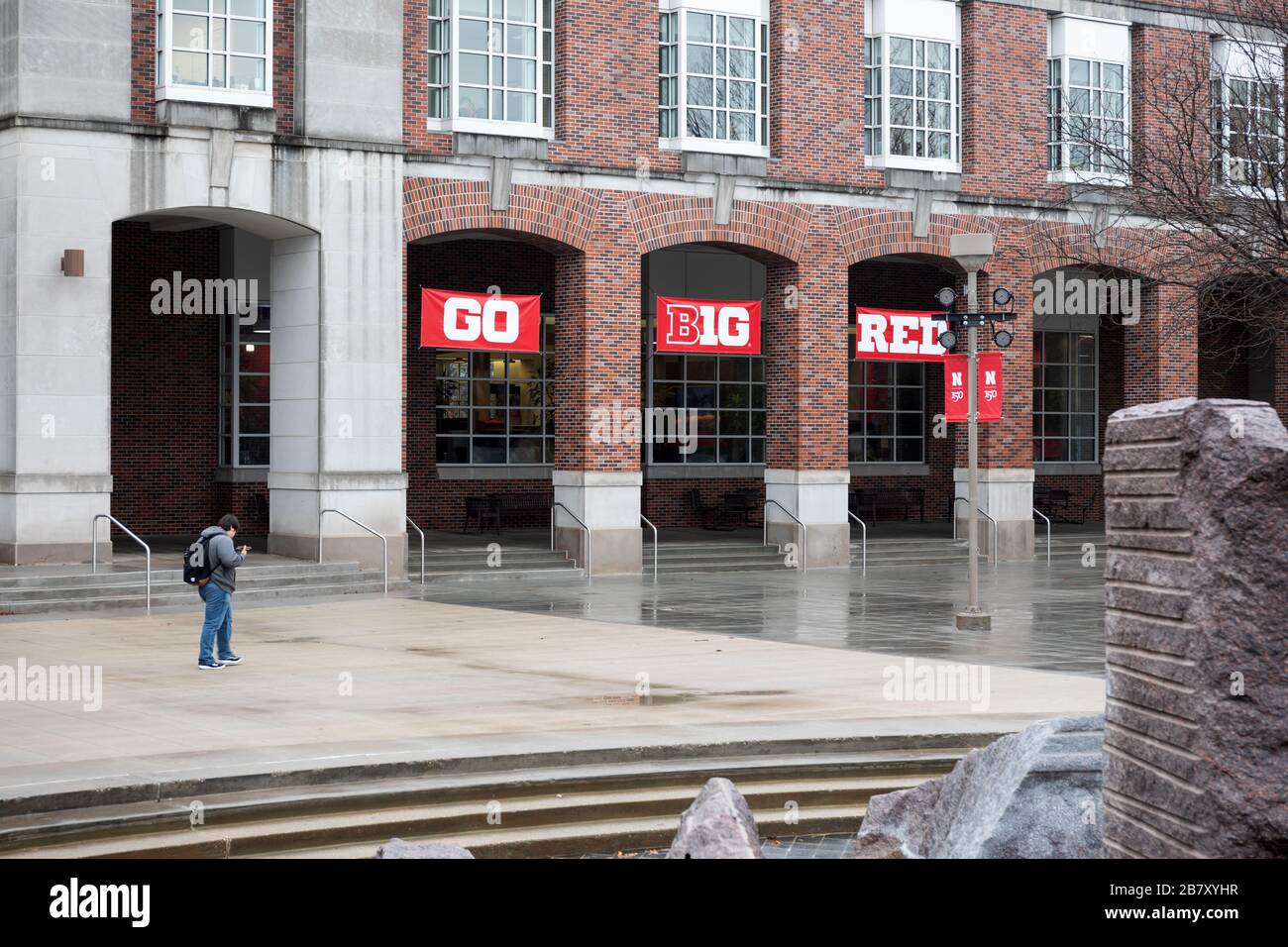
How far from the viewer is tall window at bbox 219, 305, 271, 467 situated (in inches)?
1141

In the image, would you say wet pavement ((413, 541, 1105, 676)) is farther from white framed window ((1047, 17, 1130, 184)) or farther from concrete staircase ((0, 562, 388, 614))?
white framed window ((1047, 17, 1130, 184))

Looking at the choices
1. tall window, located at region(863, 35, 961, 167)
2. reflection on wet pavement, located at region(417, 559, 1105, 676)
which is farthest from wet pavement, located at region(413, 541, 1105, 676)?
tall window, located at region(863, 35, 961, 167)

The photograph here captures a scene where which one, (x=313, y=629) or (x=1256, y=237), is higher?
(x=1256, y=237)

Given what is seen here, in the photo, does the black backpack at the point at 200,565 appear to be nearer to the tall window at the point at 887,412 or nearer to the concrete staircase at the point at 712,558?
the concrete staircase at the point at 712,558

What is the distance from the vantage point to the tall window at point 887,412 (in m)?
36.2

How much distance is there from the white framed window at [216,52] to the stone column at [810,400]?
966 cm

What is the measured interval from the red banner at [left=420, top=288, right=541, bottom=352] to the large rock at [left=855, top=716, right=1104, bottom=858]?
58.2 feet

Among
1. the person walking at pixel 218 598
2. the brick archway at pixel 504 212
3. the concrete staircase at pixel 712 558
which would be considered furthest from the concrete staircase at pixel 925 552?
the person walking at pixel 218 598

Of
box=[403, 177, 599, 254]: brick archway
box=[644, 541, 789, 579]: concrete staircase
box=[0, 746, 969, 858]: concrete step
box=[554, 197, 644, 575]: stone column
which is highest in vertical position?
box=[403, 177, 599, 254]: brick archway

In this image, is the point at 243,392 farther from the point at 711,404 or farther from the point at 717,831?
the point at 717,831

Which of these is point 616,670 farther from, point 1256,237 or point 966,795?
point 1256,237
